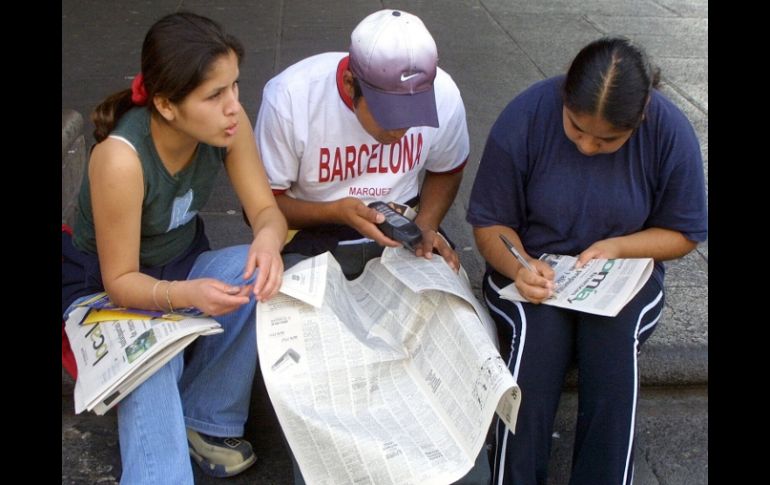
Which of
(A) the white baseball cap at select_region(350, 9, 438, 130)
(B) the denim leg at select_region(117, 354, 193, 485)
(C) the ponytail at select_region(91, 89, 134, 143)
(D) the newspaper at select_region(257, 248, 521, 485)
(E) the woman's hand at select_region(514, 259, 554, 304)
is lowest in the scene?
(B) the denim leg at select_region(117, 354, 193, 485)

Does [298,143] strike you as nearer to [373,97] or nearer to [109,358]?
[373,97]

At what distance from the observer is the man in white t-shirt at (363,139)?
2.74 meters

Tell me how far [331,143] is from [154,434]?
3.36ft

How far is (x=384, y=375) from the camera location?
269 cm

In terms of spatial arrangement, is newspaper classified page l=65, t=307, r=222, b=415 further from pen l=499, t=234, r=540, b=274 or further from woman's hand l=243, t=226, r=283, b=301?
pen l=499, t=234, r=540, b=274

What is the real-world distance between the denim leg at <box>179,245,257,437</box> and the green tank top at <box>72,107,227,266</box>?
0.13 m

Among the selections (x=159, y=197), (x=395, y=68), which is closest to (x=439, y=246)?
(x=395, y=68)

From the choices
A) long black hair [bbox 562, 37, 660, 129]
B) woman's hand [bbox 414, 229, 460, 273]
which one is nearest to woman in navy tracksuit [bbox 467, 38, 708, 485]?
long black hair [bbox 562, 37, 660, 129]

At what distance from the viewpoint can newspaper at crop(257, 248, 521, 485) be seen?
2.47 m

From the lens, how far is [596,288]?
108 inches

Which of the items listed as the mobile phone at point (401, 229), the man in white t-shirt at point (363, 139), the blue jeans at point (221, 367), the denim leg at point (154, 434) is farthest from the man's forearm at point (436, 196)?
the denim leg at point (154, 434)

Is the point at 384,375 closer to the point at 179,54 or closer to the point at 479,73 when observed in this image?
the point at 179,54

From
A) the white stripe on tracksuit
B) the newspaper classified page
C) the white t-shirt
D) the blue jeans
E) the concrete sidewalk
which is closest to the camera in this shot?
the newspaper classified page

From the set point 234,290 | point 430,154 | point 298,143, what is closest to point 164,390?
point 234,290
